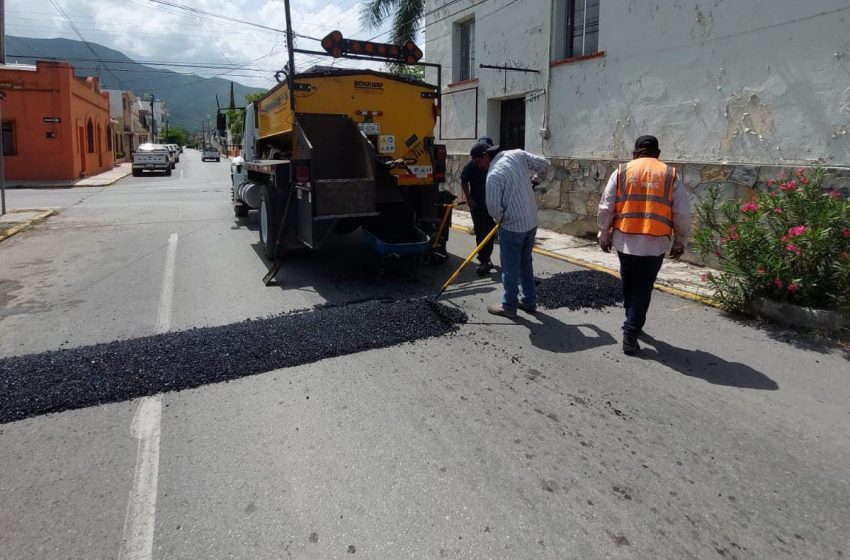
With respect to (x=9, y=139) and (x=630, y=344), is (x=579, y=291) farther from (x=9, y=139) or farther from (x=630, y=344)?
(x=9, y=139)

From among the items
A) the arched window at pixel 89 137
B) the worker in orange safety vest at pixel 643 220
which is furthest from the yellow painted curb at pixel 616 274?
the arched window at pixel 89 137

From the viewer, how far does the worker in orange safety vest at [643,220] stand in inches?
186

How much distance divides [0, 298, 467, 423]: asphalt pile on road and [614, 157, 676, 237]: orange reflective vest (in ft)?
6.17

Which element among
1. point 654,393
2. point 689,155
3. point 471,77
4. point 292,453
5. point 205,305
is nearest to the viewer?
point 292,453

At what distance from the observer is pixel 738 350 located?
198 inches

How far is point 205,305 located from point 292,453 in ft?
11.6

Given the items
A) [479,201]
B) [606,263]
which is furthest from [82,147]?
[606,263]

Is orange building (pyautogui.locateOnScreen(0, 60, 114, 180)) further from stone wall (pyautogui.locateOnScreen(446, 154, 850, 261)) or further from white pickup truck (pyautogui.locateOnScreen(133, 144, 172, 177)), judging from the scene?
stone wall (pyautogui.locateOnScreen(446, 154, 850, 261))

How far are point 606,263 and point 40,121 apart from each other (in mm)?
28432

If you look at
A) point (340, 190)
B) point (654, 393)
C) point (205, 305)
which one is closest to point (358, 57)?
point (340, 190)

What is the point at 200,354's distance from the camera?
469cm

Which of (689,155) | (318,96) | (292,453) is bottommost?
(292,453)

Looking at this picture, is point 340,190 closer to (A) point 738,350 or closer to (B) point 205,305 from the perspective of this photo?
(B) point 205,305

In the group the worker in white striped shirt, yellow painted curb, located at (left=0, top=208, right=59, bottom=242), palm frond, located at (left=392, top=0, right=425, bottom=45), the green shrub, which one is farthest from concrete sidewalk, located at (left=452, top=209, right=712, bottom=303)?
yellow painted curb, located at (left=0, top=208, right=59, bottom=242)
